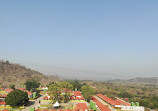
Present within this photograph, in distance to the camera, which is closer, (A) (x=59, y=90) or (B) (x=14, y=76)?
(A) (x=59, y=90)

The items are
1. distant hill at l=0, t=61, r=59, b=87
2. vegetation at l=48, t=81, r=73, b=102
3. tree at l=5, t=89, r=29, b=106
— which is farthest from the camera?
distant hill at l=0, t=61, r=59, b=87

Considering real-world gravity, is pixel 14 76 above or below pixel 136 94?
above

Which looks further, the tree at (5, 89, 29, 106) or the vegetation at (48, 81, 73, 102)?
the vegetation at (48, 81, 73, 102)

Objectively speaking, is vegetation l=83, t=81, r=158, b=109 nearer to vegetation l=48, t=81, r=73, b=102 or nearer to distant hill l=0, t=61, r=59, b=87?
vegetation l=48, t=81, r=73, b=102

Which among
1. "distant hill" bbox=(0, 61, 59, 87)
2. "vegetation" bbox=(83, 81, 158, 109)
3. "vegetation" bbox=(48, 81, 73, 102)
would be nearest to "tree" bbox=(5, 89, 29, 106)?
"vegetation" bbox=(48, 81, 73, 102)

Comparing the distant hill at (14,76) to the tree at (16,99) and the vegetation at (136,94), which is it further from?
the vegetation at (136,94)

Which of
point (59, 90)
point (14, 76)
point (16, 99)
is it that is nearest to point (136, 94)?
point (59, 90)

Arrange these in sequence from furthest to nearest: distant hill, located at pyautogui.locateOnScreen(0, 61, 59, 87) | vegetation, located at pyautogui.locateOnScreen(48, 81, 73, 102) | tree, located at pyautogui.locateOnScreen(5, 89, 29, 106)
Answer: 1. distant hill, located at pyautogui.locateOnScreen(0, 61, 59, 87)
2. vegetation, located at pyautogui.locateOnScreen(48, 81, 73, 102)
3. tree, located at pyautogui.locateOnScreen(5, 89, 29, 106)

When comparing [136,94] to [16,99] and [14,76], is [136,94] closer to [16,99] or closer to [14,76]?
[16,99]

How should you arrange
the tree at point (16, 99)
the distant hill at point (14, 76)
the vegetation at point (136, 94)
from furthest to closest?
1. the distant hill at point (14, 76)
2. the vegetation at point (136, 94)
3. the tree at point (16, 99)

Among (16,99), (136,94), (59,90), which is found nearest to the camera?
(16,99)

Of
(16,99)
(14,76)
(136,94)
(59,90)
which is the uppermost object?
(14,76)

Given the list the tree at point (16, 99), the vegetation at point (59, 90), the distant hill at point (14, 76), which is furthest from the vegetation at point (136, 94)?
the distant hill at point (14, 76)

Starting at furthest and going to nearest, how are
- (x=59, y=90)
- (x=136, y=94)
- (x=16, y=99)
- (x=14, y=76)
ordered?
(x=14, y=76) < (x=136, y=94) < (x=59, y=90) < (x=16, y=99)
